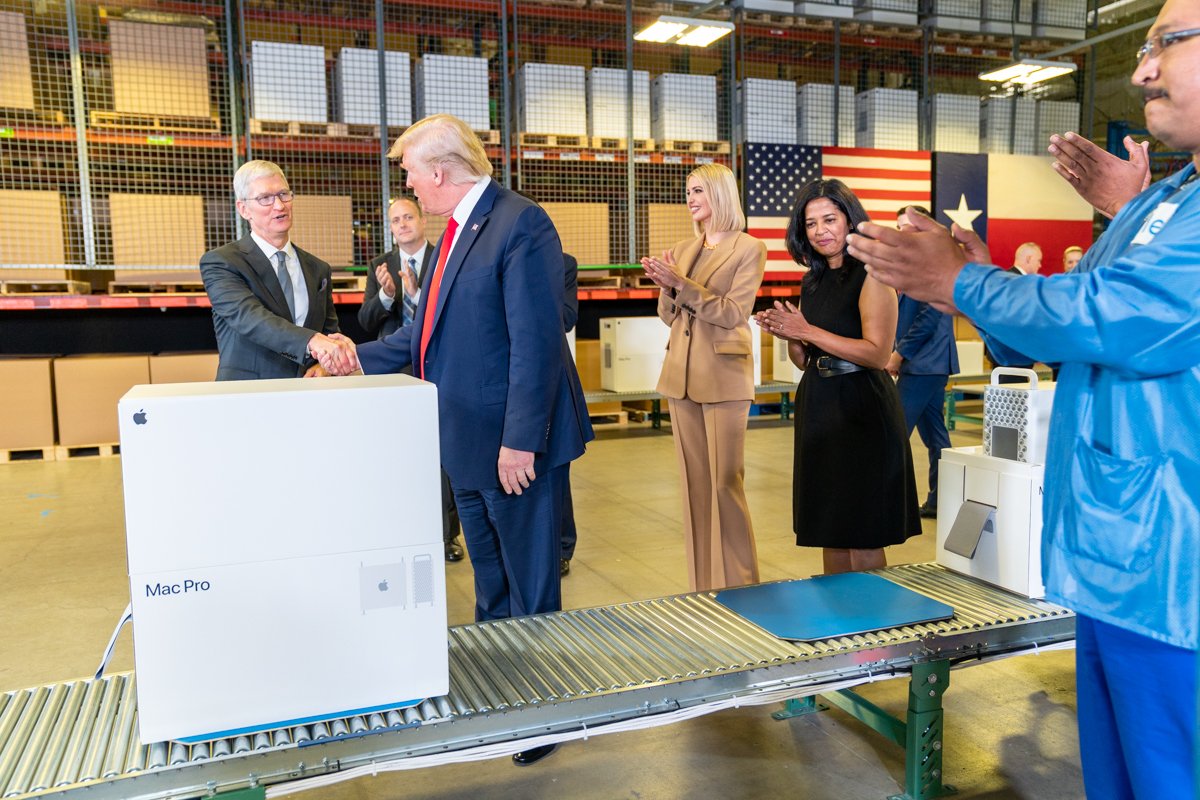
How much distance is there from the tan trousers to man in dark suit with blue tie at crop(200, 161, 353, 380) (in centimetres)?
139

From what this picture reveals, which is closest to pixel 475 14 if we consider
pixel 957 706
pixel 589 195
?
pixel 589 195

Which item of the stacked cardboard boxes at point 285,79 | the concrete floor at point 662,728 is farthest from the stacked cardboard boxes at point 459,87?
the concrete floor at point 662,728

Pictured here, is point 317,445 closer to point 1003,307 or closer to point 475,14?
point 1003,307

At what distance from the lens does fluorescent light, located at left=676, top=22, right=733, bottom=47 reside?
7.72 metres

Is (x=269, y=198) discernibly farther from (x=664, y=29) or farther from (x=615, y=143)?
(x=615, y=143)

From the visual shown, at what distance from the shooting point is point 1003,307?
1.42 meters

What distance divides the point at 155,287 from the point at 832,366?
713cm

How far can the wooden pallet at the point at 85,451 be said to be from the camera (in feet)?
24.5

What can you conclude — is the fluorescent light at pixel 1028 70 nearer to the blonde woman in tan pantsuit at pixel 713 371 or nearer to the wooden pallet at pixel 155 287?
the blonde woman in tan pantsuit at pixel 713 371

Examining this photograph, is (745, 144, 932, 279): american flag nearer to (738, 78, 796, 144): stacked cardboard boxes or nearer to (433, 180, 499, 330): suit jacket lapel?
(738, 78, 796, 144): stacked cardboard boxes

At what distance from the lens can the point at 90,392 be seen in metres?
7.44

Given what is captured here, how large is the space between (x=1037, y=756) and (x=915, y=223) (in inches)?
75.7

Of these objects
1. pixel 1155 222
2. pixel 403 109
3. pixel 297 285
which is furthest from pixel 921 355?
pixel 403 109

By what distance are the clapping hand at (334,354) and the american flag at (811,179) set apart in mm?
7049
